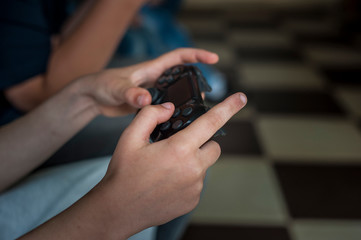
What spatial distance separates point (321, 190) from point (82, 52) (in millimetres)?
646

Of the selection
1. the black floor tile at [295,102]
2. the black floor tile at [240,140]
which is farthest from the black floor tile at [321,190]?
the black floor tile at [295,102]

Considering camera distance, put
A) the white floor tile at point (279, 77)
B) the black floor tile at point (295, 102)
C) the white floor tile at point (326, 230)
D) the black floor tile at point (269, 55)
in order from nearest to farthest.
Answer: the white floor tile at point (326, 230) → the black floor tile at point (295, 102) → the white floor tile at point (279, 77) → the black floor tile at point (269, 55)

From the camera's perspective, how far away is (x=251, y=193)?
0.87 meters

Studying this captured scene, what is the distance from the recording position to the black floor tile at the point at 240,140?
3.39ft

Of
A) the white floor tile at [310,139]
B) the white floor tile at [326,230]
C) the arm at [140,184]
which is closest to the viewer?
the arm at [140,184]

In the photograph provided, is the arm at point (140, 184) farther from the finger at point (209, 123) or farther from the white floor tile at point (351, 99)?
the white floor tile at point (351, 99)

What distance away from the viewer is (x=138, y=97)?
0.40 metres

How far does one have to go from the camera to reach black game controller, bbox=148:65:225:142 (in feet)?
1.18

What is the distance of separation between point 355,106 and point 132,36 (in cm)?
84

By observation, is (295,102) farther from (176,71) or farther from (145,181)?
(145,181)

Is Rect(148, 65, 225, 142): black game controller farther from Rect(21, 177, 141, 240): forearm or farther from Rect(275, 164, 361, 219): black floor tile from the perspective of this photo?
Rect(275, 164, 361, 219): black floor tile

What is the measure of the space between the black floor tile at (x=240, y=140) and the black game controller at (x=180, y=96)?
558mm

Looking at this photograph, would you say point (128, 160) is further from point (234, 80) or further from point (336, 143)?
point (234, 80)

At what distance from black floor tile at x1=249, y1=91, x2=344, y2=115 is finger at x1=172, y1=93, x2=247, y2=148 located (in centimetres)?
93
